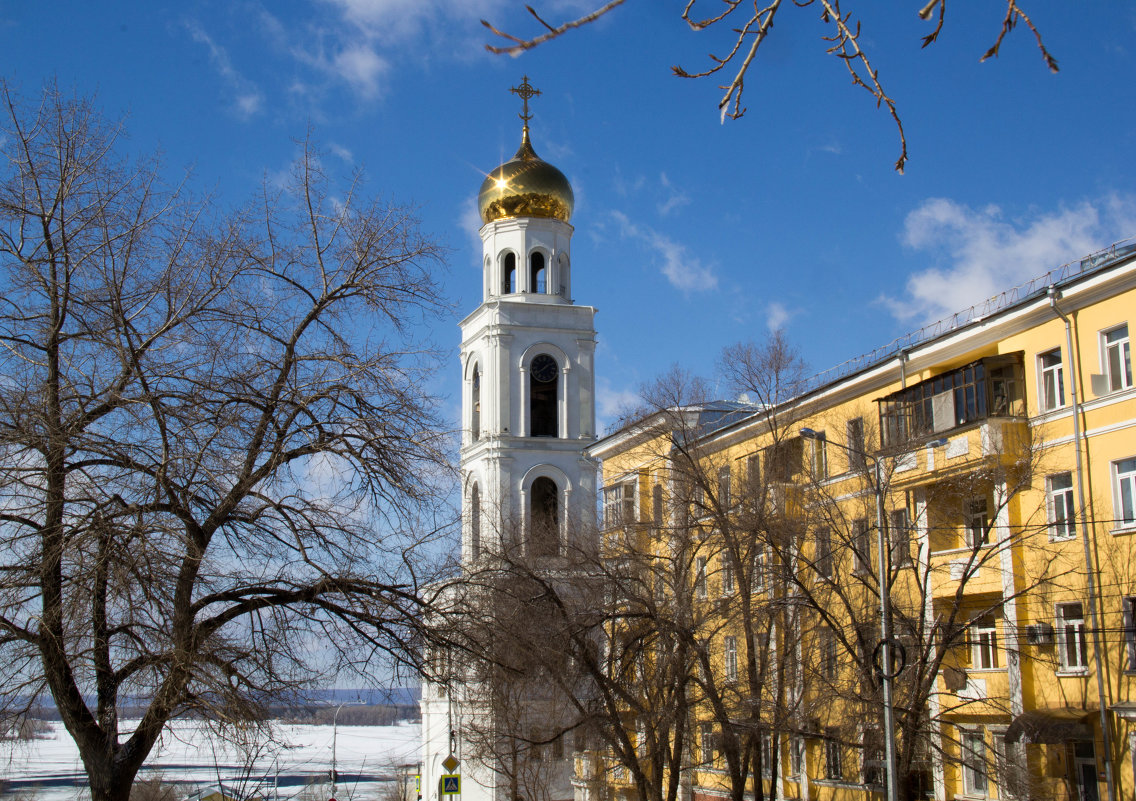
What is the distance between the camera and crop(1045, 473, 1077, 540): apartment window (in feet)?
95.8

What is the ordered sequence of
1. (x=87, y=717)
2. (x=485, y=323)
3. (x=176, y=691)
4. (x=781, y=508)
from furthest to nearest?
(x=485, y=323) < (x=781, y=508) < (x=87, y=717) < (x=176, y=691)

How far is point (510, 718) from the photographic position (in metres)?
35.2

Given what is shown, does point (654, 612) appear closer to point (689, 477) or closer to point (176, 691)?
point (689, 477)

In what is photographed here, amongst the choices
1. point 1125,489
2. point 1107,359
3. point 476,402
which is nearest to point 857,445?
point 1107,359

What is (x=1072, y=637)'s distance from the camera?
93.9 ft

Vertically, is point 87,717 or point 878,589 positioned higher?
→ point 878,589

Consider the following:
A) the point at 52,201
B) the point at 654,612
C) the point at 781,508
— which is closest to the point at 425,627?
the point at 52,201

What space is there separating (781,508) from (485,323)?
29.0m

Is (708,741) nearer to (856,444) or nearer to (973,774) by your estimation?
(973,774)

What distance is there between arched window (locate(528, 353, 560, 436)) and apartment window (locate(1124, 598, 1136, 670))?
116ft

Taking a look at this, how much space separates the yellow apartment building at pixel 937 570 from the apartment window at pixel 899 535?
0.08 m

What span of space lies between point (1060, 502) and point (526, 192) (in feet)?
120

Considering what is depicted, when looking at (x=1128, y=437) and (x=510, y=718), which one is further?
(x=510, y=718)

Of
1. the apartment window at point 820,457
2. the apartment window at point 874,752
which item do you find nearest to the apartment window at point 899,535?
the apartment window at point 874,752
